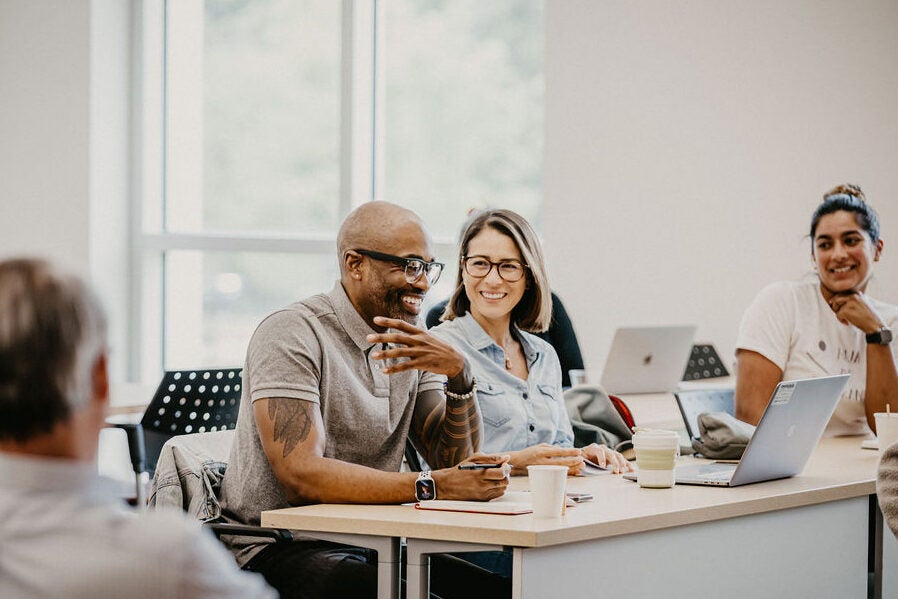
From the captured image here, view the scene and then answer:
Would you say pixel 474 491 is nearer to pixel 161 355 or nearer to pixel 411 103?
pixel 411 103

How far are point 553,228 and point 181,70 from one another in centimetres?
253

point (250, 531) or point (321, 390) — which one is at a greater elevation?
point (321, 390)

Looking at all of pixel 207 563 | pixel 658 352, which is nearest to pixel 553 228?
pixel 658 352

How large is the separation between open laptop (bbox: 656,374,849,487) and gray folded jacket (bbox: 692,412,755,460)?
0.60ft

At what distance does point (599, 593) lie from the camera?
204cm

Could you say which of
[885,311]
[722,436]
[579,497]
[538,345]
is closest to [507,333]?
[538,345]

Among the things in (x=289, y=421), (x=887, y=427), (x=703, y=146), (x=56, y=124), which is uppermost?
(x=56, y=124)

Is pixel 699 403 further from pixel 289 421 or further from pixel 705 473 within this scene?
pixel 289 421

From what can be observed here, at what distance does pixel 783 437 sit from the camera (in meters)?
2.52


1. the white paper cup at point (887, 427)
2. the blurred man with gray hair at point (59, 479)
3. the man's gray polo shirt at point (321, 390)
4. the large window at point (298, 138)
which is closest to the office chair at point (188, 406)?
the man's gray polo shirt at point (321, 390)

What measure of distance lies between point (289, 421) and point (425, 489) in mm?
314

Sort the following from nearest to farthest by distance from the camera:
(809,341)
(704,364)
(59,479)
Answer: (59,479), (809,341), (704,364)

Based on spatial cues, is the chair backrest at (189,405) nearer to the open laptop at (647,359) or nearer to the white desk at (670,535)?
the white desk at (670,535)

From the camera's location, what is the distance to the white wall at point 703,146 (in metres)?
5.07
